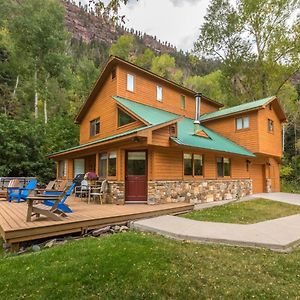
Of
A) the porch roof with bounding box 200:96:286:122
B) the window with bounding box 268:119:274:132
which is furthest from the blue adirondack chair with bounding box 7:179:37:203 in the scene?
the window with bounding box 268:119:274:132

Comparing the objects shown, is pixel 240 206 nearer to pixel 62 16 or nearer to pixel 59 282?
pixel 59 282

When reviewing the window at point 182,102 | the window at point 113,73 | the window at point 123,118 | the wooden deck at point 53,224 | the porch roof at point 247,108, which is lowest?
the wooden deck at point 53,224

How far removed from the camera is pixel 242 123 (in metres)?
16.1

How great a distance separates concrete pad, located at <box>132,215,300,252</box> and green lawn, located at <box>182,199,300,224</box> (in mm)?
851

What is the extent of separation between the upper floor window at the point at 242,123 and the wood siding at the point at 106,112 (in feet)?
25.8

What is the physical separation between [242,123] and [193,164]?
630 centimetres

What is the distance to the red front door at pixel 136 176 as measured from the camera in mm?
10375

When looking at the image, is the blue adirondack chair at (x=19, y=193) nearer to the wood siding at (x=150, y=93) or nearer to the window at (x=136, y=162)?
the window at (x=136, y=162)

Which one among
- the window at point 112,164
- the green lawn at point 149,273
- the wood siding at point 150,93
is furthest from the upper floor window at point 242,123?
the green lawn at point 149,273

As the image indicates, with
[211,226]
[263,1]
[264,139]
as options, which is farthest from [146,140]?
[263,1]

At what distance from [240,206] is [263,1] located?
18.9 m

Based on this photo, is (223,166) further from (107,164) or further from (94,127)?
(94,127)

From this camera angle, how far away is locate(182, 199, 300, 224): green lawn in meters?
8.27

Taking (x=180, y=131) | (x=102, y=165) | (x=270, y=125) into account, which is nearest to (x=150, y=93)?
(x=180, y=131)
